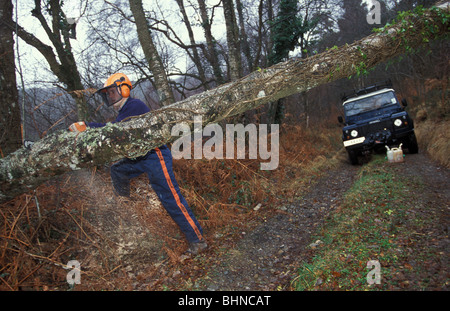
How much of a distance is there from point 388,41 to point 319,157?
4.41 m

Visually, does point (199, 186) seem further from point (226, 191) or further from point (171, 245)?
point (171, 245)

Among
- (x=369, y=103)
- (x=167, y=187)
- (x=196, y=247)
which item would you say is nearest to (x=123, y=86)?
(x=167, y=187)

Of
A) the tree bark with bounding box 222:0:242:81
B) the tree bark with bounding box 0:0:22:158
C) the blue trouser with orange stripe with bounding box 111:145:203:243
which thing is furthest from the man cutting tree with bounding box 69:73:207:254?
the tree bark with bounding box 222:0:242:81

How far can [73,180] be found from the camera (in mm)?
→ 4184

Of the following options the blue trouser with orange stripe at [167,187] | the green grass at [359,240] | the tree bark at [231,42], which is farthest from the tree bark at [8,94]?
the tree bark at [231,42]

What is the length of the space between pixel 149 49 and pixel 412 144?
721 cm

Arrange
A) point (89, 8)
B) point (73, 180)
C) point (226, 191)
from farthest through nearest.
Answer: point (89, 8) → point (226, 191) → point (73, 180)

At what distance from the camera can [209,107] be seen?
330cm

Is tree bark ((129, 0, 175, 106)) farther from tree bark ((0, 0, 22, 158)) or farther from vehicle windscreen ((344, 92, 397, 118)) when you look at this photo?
vehicle windscreen ((344, 92, 397, 118))

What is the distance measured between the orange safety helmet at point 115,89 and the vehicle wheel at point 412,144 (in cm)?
703

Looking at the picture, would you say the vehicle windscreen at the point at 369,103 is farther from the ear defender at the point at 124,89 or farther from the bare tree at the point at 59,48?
the bare tree at the point at 59,48
